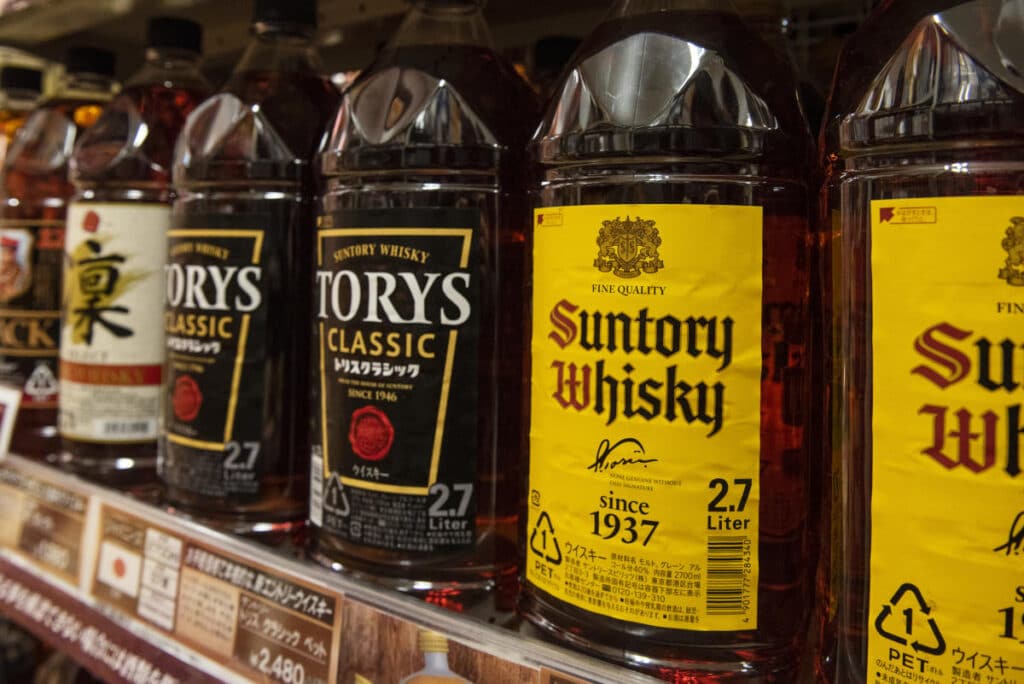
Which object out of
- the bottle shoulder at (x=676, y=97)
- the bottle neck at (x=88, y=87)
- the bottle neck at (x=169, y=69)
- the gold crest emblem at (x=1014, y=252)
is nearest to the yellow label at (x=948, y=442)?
the gold crest emblem at (x=1014, y=252)

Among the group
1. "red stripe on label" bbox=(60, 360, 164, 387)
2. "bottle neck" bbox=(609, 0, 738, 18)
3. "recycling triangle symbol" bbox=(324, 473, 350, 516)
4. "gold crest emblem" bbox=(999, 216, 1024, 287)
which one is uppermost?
"bottle neck" bbox=(609, 0, 738, 18)

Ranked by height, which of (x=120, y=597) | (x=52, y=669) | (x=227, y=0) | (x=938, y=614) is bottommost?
(x=52, y=669)

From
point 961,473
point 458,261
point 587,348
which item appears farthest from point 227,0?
point 961,473

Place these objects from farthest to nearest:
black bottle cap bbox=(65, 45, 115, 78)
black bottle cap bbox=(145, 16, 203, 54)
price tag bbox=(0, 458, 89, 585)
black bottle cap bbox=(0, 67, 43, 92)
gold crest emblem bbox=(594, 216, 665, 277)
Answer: black bottle cap bbox=(0, 67, 43, 92) < black bottle cap bbox=(65, 45, 115, 78) < black bottle cap bbox=(145, 16, 203, 54) < price tag bbox=(0, 458, 89, 585) < gold crest emblem bbox=(594, 216, 665, 277)

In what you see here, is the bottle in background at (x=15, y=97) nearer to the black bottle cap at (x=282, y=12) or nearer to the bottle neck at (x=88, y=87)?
the bottle neck at (x=88, y=87)

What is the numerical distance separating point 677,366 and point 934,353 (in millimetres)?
146

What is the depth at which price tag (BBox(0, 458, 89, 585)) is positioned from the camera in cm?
92

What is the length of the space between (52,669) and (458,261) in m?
1.14

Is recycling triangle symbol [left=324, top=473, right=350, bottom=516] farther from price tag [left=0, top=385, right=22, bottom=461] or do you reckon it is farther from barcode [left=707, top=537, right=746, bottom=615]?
price tag [left=0, top=385, right=22, bottom=461]

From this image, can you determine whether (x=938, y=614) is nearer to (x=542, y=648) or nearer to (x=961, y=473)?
(x=961, y=473)

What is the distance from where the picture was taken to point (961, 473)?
0.45 meters
